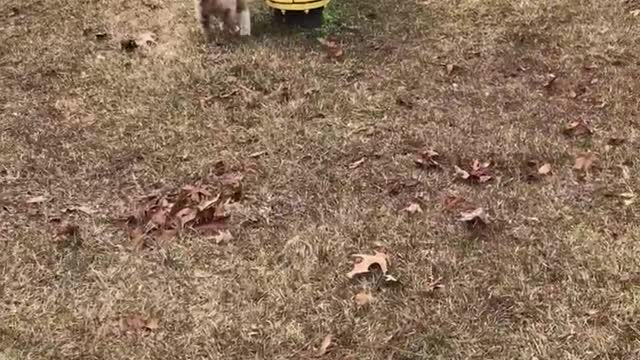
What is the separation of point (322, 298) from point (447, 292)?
500mm

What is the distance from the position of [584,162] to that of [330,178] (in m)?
1.26

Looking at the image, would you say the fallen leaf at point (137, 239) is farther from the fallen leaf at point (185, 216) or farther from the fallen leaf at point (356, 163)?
the fallen leaf at point (356, 163)

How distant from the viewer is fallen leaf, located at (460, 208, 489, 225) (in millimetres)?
3924

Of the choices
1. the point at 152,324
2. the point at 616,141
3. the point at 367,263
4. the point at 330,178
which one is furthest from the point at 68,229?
the point at 616,141

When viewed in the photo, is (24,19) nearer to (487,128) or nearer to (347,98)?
(347,98)

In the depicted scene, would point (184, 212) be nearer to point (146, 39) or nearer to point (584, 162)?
point (584, 162)

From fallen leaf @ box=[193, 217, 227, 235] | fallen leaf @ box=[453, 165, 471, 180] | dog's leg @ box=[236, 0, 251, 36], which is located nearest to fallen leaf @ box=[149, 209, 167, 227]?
fallen leaf @ box=[193, 217, 227, 235]

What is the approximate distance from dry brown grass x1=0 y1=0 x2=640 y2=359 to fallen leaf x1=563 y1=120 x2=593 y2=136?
2.5 inches

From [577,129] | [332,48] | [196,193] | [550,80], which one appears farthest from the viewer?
[332,48]

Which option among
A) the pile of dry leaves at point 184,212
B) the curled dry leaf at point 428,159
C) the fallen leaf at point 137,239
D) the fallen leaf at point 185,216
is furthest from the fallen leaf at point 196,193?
the curled dry leaf at point 428,159

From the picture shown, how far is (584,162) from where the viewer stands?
4.38 m

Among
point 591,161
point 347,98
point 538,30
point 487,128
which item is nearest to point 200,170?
point 347,98

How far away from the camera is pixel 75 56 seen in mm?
5922

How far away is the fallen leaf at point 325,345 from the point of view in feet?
10.7
